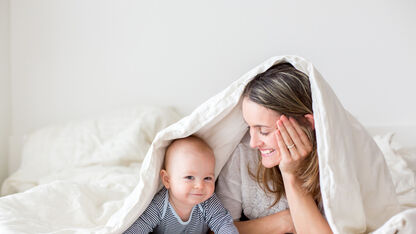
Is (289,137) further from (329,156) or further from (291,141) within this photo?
(329,156)

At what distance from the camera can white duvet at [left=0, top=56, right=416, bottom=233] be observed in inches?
48.0

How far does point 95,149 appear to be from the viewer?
7.82 feet

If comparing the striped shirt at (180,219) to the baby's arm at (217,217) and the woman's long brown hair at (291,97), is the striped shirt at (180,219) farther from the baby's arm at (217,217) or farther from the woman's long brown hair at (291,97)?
the woman's long brown hair at (291,97)

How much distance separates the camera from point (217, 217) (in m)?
1.52

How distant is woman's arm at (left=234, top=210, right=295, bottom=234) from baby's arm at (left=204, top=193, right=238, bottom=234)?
78 millimetres

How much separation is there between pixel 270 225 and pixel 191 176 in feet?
1.08

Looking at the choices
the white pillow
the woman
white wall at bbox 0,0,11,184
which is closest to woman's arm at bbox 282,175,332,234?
the woman

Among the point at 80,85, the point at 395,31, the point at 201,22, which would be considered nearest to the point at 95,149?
the point at 80,85

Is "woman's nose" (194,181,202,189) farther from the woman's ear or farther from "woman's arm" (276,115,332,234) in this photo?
the woman's ear

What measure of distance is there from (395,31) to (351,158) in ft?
4.71

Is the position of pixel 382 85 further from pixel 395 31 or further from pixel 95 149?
pixel 95 149

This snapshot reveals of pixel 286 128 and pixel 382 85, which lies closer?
pixel 286 128

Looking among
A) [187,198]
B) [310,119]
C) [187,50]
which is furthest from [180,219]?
[187,50]

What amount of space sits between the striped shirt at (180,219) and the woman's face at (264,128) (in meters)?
0.26
